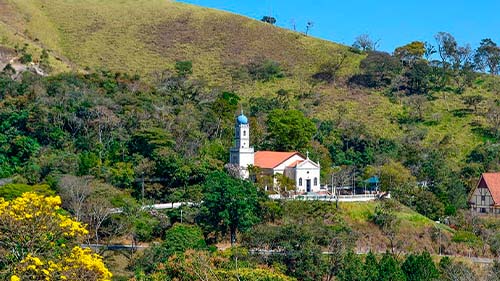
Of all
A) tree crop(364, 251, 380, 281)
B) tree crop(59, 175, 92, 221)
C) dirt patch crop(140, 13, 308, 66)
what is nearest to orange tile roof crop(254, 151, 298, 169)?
tree crop(59, 175, 92, 221)

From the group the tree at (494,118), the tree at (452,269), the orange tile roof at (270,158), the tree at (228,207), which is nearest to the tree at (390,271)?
the tree at (452,269)

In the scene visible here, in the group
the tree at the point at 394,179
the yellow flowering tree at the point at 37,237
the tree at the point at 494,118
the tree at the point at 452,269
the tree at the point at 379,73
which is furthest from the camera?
the tree at the point at 379,73

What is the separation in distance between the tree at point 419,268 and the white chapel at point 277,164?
1617 centimetres

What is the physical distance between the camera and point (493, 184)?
66.1m

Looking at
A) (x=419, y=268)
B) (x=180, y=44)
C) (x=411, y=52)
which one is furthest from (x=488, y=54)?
(x=419, y=268)

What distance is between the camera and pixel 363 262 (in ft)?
158

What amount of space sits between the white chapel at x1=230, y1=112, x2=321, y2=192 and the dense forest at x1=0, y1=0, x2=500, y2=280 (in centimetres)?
179

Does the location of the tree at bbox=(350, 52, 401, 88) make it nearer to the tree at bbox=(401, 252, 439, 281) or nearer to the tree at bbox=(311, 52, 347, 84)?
the tree at bbox=(311, 52, 347, 84)

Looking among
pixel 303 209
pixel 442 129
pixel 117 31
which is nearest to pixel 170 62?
pixel 117 31

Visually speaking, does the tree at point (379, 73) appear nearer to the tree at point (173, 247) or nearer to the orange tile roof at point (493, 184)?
A: the orange tile roof at point (493, 184)

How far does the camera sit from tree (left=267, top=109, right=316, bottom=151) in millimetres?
68562

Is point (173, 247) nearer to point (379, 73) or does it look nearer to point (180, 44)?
point (379, 73)

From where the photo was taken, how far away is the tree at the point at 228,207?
174ft

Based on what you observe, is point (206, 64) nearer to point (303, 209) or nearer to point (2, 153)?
point (2, 153)
